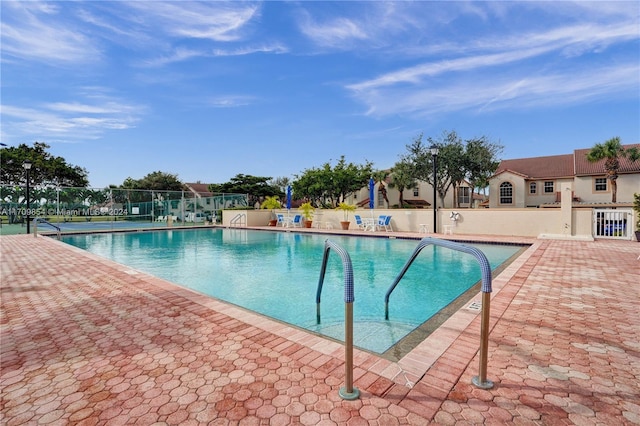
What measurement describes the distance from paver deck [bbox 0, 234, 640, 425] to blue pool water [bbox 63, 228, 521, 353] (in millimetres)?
1305

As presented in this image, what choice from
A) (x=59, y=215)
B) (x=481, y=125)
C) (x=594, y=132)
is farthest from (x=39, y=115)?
(x=594, y=132)

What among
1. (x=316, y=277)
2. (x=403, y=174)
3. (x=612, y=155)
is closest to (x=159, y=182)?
(x=403, y=174)

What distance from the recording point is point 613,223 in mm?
12414

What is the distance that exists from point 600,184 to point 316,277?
3394 centimetres

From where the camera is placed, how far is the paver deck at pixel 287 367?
2.04 meters

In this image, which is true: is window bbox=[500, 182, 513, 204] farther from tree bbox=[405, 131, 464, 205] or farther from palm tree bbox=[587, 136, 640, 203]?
palm tree bbox=[587, 136, 640, 203]

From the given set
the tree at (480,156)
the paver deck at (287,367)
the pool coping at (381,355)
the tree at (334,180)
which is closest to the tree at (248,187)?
the tree at (334,180)

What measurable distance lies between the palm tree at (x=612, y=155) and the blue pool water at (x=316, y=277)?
22.6 m

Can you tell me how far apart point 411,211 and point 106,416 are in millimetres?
16668

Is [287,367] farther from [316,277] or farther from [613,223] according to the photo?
[613,223]

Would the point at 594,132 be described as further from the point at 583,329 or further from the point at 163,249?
the point at 163,249

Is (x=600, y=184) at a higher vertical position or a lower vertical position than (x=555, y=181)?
lower

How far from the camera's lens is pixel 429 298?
6211 millimetres

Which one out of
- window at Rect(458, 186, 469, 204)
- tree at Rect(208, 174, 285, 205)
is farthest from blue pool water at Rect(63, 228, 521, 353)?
window at Rect(458, 186, 469, 204)
